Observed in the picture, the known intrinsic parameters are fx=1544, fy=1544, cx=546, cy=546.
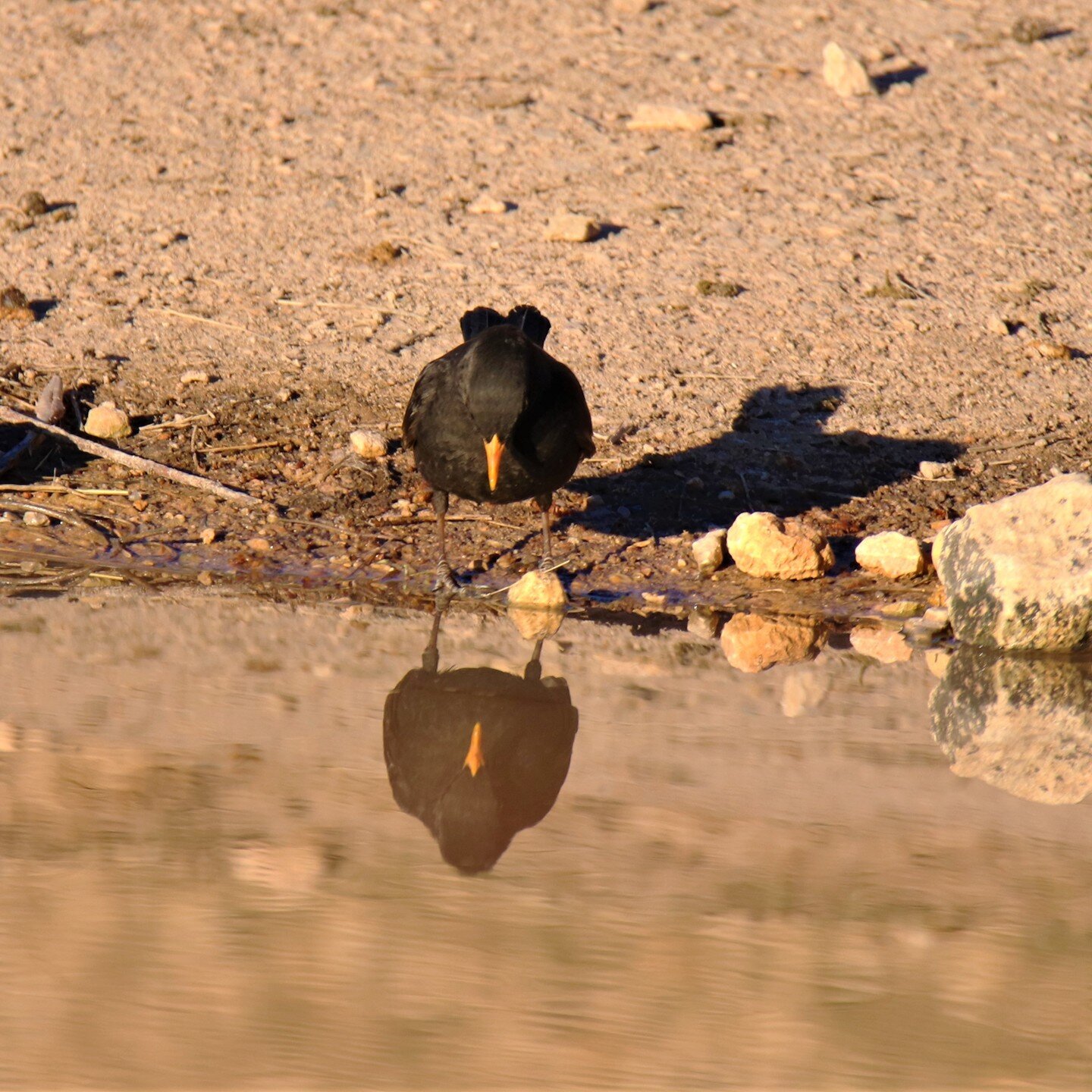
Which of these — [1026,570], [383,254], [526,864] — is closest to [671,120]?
[383,254]

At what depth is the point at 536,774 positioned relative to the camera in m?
4.23

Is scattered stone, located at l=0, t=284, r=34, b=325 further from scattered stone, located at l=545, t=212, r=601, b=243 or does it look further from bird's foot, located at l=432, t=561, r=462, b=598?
bird's foot, located at l=432, t=561, r=462, b=598

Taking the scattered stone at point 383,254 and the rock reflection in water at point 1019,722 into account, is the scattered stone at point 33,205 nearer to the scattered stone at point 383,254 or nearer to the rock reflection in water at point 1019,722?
the scattered stone at point 383,254

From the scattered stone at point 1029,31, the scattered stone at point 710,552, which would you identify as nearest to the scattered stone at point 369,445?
the scattered stone at point 710,552

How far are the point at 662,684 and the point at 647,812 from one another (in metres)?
0.94

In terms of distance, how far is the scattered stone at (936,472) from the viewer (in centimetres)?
673

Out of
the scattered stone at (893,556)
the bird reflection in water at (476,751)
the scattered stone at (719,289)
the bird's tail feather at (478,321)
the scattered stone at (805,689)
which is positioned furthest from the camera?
the scattered stone at (719,289)

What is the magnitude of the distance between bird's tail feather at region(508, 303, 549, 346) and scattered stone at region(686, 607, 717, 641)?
1.49 metres

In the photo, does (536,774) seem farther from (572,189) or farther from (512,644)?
(572,189)

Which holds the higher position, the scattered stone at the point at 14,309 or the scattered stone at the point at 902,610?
the scattered stone at the point at 14,309

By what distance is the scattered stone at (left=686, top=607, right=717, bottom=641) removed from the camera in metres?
5.48

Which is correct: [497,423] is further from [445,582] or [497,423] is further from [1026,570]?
[1026,570]

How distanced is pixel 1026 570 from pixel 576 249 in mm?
3684

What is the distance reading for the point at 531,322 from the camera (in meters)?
6.58
